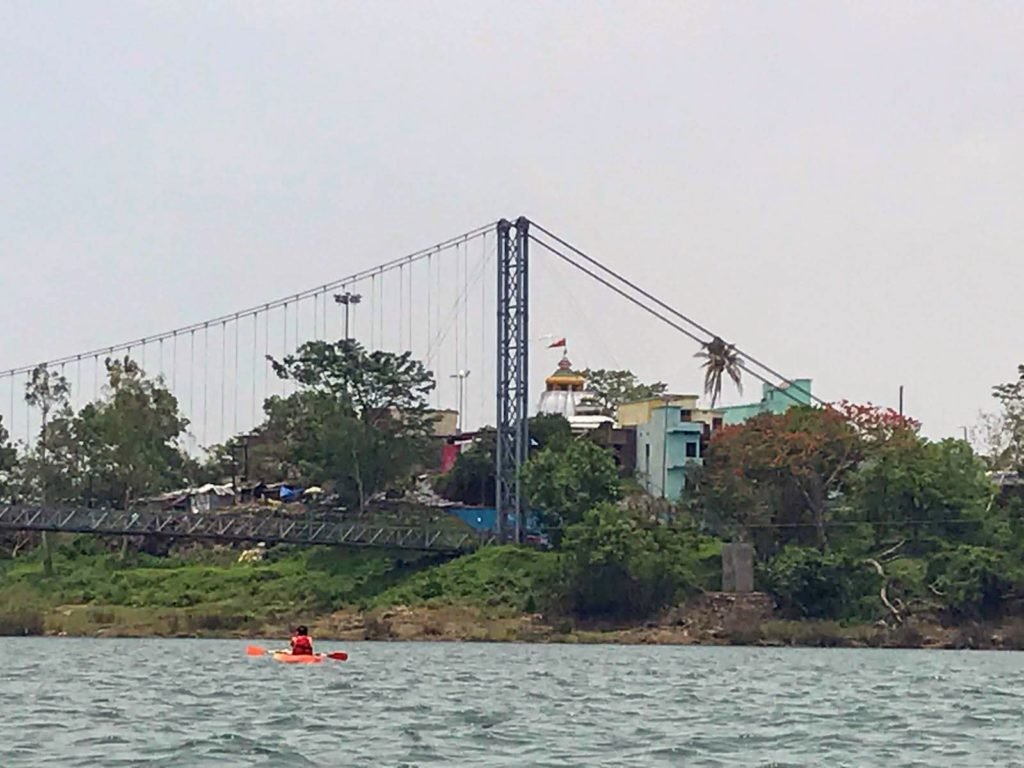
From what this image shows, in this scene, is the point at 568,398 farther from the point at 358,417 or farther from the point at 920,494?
the point at 920,494

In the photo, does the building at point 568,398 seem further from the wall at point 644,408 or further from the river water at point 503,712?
the river water at point 503,712

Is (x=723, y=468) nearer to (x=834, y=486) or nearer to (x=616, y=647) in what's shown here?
(x=834, y=486)

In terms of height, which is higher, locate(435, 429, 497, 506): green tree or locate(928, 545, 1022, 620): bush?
locate(435, 429, 497, 506): green tree

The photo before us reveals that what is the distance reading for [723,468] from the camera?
94.1 m

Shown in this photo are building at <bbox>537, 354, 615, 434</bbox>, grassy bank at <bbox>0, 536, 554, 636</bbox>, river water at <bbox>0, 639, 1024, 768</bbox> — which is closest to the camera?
river water at <bbox>0, 639, 1024, 768</bbox>

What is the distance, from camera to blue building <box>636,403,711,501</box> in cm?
10894

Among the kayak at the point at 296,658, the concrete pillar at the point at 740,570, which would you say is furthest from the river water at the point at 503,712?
the concrete pillar at the point at 740,570

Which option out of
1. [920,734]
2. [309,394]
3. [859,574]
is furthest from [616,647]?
[920,734]

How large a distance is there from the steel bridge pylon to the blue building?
1025 cm

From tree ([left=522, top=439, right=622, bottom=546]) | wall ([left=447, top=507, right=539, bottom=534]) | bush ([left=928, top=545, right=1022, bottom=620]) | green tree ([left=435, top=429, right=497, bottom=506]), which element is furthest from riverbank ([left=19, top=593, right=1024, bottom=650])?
green tree ([left=435, top=429, right=497, bottom=506])

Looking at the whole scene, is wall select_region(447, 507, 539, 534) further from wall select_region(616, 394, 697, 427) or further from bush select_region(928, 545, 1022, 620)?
bush select_region(928, 545, 1022, 620)

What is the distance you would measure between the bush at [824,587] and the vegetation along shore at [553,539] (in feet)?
0.26

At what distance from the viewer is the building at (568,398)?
125062 millimetres

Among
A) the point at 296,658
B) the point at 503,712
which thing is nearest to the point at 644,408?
the point at 296,658
